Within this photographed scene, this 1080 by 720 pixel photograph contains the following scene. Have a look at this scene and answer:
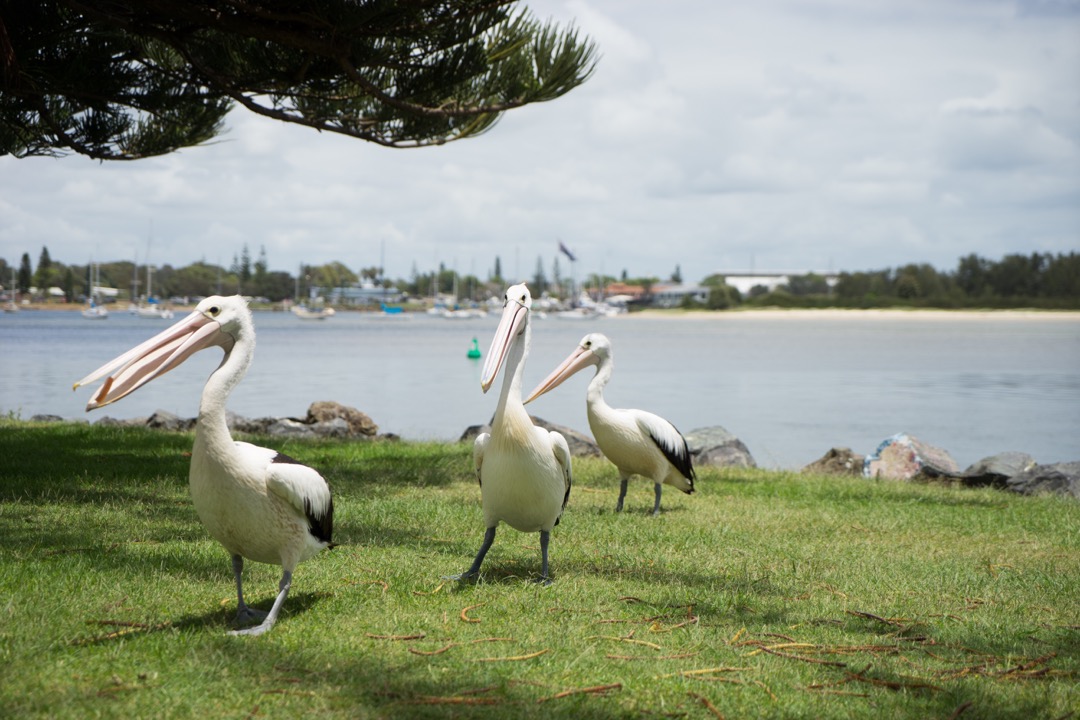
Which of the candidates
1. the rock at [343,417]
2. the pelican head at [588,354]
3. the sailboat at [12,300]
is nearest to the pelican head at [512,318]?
the pelican head at [588,354]

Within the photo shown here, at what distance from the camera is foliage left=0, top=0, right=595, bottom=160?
317 inches

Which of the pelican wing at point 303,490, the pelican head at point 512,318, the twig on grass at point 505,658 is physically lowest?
the twig on grass at point 505,658

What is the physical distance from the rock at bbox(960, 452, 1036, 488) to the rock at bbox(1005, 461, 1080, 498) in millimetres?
119

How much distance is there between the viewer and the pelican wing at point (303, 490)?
4.49m

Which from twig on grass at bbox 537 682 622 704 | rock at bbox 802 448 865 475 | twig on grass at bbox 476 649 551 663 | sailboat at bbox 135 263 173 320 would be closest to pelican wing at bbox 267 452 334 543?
twig on grass at bbox 476 649 551 663

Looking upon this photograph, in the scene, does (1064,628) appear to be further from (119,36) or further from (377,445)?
(119,36)

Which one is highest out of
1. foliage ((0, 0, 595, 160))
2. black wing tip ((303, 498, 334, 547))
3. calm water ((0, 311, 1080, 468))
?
foliage ((0, 0, 595, 160))

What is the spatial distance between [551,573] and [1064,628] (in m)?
2.71

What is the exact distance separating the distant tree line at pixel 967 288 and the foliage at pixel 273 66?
90181 millimetres

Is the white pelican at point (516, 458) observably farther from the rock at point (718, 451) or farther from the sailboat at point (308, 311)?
the sailboat at point (308, 311)

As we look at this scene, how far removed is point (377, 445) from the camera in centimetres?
1245

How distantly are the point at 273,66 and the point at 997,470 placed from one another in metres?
8.79

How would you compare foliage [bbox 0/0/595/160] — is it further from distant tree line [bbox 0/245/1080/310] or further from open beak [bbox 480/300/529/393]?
distant tree line [bbox 0/245/1080/310]

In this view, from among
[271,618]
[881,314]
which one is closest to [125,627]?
[271,618]
